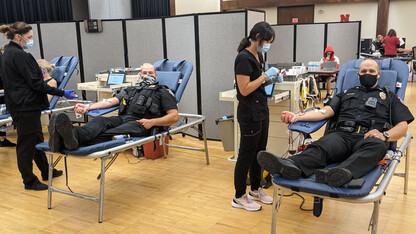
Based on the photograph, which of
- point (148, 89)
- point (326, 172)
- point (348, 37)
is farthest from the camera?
point (348, 37)

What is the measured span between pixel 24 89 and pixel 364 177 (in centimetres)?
246

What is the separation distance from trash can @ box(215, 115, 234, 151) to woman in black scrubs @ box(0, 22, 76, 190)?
1439 mm

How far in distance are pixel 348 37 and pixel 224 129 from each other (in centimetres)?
497

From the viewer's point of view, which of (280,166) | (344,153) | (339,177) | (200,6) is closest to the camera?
(339,177)

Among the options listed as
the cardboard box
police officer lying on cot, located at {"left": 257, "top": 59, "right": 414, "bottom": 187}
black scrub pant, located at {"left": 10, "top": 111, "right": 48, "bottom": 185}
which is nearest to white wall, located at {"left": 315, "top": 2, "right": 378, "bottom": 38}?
the cardboard box

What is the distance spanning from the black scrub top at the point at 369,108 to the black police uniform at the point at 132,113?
1.33m

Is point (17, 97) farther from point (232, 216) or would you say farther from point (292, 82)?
point (292, 82)

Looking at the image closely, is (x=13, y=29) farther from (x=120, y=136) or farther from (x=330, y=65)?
(x=330, y=65)

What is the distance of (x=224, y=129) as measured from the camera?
3605 mm

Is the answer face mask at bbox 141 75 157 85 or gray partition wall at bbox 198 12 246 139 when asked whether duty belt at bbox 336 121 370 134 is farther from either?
gray partition wall at bbox 198 12 246 139

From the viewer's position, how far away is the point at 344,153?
237 centimetres

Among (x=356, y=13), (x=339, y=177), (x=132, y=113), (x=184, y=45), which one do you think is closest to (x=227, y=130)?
(x=132, y=113)

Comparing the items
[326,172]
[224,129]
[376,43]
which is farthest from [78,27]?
[376,43]

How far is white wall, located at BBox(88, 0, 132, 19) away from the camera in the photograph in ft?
23.0
